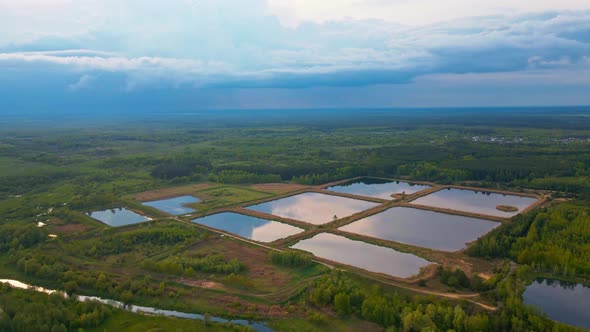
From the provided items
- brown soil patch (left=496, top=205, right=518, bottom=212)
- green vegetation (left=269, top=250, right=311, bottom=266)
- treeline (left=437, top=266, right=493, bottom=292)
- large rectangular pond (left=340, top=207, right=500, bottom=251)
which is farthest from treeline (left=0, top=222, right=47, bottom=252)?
brown soil patch (left=496, top=205, right=518, bottom=212)

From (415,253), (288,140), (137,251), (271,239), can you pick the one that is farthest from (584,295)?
(288,140)

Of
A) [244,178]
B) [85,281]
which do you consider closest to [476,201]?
[244,178]

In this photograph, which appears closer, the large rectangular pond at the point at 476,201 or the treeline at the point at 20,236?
the treeline at the point at 20,236

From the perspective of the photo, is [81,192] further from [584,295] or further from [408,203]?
[584,295]

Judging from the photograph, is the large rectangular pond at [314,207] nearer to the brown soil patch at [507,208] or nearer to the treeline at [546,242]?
the brown soil patch at [507,208]

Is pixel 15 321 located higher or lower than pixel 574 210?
lower

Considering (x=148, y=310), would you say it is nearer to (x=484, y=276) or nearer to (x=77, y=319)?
(x=77, y=319)

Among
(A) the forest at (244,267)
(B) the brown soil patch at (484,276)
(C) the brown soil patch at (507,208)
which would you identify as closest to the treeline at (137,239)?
(A) the forest at (244,267)
